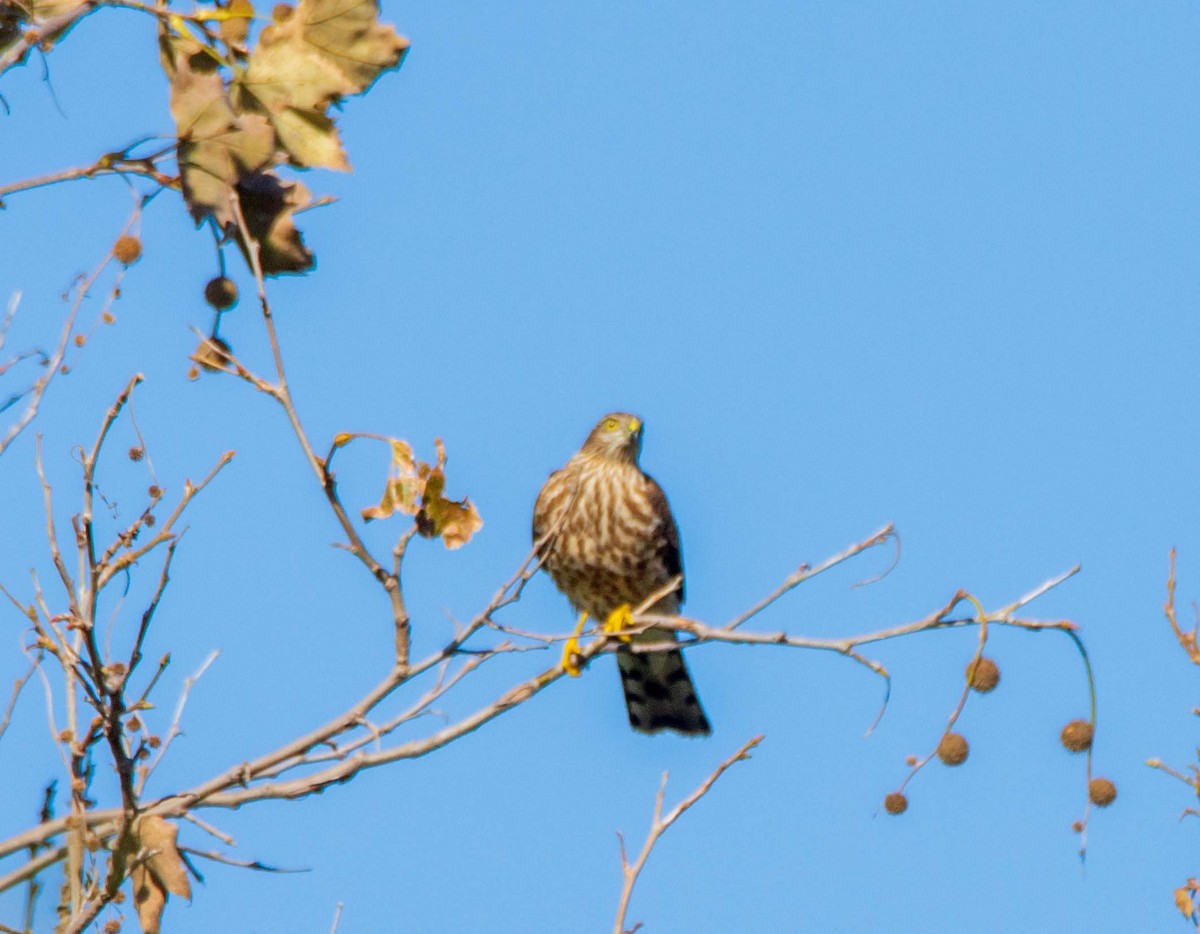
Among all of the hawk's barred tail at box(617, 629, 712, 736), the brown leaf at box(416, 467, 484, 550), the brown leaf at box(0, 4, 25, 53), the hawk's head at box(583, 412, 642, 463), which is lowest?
the brown leaf at box(416, 467, 484, 550)

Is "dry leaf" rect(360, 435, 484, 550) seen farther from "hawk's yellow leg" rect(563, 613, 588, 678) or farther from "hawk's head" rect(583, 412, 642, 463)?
"hawk's head" rect(583, 412, 642, 463)

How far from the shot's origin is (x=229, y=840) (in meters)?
3.46

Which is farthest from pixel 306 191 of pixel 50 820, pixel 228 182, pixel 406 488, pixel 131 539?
pixel 50 820

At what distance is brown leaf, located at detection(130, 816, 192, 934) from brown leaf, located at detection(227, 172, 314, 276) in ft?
4.11

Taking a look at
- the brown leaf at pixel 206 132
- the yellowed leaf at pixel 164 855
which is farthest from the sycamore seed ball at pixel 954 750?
the brown leaf at pixel 206 132

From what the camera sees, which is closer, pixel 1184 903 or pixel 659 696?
pixel 1184 903

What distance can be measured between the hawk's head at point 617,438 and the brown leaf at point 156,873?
172 inches

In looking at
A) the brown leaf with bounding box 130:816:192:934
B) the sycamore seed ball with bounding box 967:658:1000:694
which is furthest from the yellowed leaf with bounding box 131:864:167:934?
the sycamore seed ball with bounding box 967:658:1000:694

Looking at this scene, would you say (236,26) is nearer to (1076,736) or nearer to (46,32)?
(46,32)

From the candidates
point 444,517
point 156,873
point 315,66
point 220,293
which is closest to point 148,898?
point 156,873

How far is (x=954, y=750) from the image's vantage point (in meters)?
3.89

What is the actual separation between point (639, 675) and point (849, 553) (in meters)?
4.26

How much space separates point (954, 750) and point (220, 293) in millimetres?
2011

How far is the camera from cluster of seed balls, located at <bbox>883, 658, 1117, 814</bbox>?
3.68 metres
